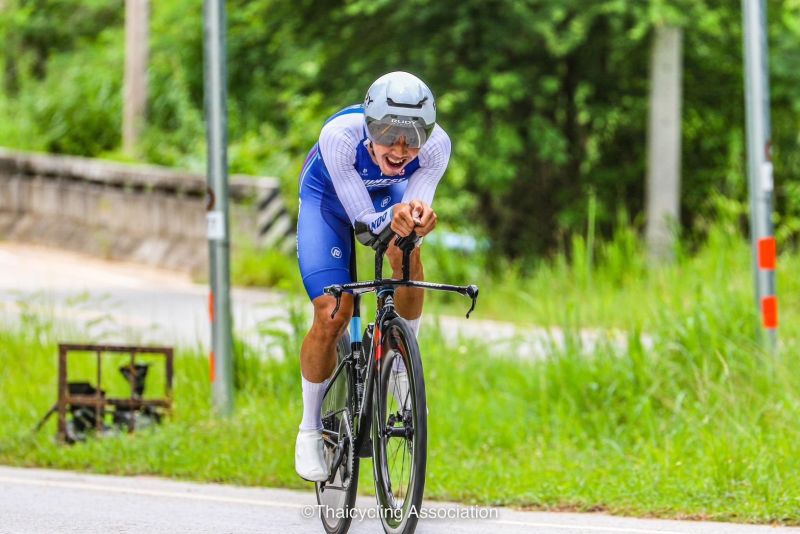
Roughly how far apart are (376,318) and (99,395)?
153 inches

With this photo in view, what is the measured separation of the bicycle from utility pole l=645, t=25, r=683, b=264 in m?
10.8

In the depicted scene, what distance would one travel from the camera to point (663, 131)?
690 inches

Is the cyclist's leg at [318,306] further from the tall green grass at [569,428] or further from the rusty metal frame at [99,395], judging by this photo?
the rusty metal frame at [99,395]

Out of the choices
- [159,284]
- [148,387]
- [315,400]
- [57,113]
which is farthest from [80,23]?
[315,400]

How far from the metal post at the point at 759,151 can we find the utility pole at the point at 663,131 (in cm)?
Answer: 694

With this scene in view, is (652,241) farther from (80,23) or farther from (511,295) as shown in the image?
(80,23)

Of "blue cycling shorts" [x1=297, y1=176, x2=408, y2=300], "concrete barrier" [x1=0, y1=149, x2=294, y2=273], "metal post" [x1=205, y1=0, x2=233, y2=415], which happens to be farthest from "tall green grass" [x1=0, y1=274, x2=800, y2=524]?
"concrete barrier" [x1=0, y1=149, x2=294, y2=273]

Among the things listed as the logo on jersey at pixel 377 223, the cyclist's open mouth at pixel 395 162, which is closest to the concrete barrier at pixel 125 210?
the cyclist's open mouth at pixel 395 162

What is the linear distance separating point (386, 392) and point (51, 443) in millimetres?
4247

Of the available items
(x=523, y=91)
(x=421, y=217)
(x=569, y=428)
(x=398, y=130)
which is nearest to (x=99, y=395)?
(x=569, y=428)

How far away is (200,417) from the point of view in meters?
9.97

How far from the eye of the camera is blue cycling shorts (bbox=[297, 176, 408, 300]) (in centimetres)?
668

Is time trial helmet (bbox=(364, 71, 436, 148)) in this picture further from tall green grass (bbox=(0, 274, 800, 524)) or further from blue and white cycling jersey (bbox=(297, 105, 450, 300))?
tall green grass (bbox=(0, 274, 800, 524))

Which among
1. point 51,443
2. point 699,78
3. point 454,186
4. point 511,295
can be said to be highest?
point 699,78
